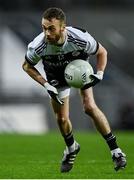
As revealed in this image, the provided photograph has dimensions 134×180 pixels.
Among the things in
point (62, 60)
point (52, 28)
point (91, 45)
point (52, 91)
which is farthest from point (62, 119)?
point (52, 28)

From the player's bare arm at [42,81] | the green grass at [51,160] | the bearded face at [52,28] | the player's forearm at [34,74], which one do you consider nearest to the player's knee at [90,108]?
the player's bare arm at [42,81]

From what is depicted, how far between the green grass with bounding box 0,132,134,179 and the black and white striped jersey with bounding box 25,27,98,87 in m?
1.30

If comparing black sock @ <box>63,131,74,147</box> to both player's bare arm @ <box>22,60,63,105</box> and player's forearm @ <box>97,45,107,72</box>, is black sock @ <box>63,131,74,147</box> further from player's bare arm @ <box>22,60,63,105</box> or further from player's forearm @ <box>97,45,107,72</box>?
player's forearm @ <box>97,45,107,72</box>

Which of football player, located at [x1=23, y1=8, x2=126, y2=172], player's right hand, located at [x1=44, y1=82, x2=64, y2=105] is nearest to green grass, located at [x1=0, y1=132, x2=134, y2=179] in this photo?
football player, located at [x1=23, y1=8, x2=126, y2=172]

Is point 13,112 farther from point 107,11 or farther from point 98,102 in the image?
point 107,11

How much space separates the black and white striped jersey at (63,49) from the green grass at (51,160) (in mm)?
1302

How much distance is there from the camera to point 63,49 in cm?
1025

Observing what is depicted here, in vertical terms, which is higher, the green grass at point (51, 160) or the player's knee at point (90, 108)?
the player's knee at point (90, 108)

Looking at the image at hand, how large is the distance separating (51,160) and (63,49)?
3.17m

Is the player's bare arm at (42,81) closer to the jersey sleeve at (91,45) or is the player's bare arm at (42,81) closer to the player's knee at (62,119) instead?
the player's knee at (62,119)

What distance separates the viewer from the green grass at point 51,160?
33.0 feet

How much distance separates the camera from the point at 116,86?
3183cm

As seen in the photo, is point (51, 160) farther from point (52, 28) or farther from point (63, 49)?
point (52, 28)

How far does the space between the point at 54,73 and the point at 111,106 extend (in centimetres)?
2013
